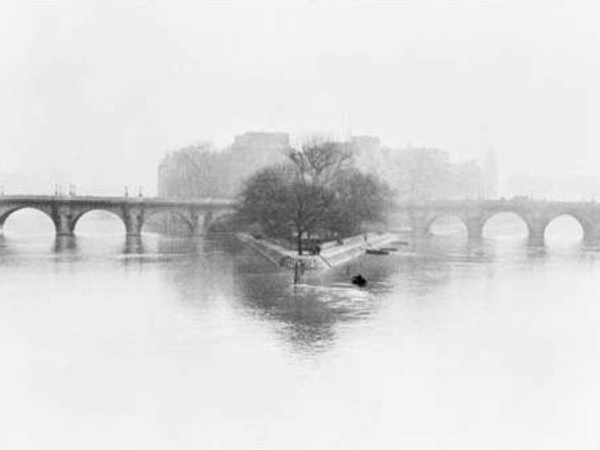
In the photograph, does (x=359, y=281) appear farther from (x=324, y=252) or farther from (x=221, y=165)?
(x=221, y=165)

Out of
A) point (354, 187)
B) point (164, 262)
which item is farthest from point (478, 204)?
point (164, 262)

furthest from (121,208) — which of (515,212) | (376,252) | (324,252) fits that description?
(324,252)

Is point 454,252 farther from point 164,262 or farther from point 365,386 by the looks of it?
point 365,386

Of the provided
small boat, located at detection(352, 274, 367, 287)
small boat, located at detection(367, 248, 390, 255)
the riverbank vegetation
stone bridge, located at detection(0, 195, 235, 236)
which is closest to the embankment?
small boat, located at detection(367, 248, 390, 255)

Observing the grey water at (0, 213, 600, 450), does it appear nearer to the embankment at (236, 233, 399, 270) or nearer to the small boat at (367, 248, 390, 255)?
the embankment at (236, 233, 399, 270)

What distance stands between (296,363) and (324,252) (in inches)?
1417

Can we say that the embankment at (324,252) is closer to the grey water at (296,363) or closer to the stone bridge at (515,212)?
the grey water at (296,363)

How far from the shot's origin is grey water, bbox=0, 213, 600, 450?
17344mm

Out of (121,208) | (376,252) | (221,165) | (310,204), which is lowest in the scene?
(376,252)

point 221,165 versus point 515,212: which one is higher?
point 221,165

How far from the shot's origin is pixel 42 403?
19.4m

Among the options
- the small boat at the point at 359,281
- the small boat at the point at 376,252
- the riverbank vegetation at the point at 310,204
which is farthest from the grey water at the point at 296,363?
the small boat at the point at 376,252

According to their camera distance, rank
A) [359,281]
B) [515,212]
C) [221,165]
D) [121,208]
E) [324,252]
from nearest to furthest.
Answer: [359,281] → [324,252] → [121,208] → [515,212] → [221,165]

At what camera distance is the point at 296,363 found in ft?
79.6
